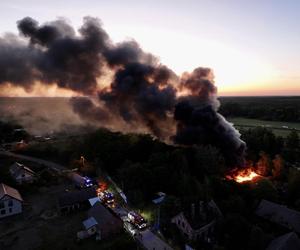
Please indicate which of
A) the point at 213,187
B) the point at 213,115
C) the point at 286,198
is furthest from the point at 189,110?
the point at 286,198

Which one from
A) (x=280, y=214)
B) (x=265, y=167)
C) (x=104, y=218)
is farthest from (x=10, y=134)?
(x=280, y=214)

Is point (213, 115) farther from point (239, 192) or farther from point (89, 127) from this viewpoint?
point (89, 127)

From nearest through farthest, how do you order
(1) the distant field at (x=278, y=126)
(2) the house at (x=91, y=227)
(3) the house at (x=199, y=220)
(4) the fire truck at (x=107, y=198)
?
(3) the house at (x=199, y=220)
(2) the house at (x=91, y=227)
(4) the fire truck at (x=107, y=198)
(1) the distant field at (x=278, y=126)

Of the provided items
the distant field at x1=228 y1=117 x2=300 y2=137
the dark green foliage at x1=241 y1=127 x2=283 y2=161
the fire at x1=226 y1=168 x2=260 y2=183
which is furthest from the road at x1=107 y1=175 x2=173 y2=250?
the distant field at x1=228 y1=117 x2=300 y2=137

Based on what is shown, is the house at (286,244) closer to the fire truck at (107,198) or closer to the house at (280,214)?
the house at (280,214)

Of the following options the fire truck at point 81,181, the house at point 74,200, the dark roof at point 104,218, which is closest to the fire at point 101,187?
the fire truck at point 81,181

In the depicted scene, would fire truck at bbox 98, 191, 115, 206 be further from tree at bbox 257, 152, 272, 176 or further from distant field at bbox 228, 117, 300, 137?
distant field at bbox 228, 117, 300, 137

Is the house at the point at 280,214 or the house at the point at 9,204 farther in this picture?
the house at the point at 9,204
